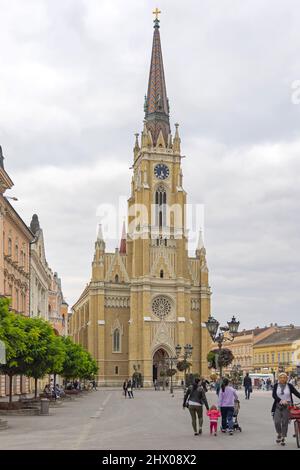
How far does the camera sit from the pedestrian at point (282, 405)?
52.6 feet

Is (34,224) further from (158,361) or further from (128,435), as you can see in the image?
A: (128,435)

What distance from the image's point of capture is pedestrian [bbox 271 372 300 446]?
16.0 m

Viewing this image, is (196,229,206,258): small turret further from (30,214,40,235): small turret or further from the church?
(30,214,40,235): small turret

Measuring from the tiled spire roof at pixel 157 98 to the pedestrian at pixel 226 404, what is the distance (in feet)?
295

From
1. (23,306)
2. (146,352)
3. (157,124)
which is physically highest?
(157,124)

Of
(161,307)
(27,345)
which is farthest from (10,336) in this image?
(161,307)

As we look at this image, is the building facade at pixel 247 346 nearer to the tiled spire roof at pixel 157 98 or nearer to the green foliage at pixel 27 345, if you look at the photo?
the tiled spire roof at pixel 157 98

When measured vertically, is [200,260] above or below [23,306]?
above

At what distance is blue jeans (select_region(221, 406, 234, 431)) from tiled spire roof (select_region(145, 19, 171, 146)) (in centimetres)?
9013

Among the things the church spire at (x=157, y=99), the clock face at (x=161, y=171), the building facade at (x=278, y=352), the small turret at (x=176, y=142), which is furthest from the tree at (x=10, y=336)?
the church spire at (x=157, y=99)

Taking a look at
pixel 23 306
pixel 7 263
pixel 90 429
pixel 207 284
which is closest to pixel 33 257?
pixel 23 306

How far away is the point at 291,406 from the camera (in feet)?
52.4

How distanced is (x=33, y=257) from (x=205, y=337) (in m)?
48.8
